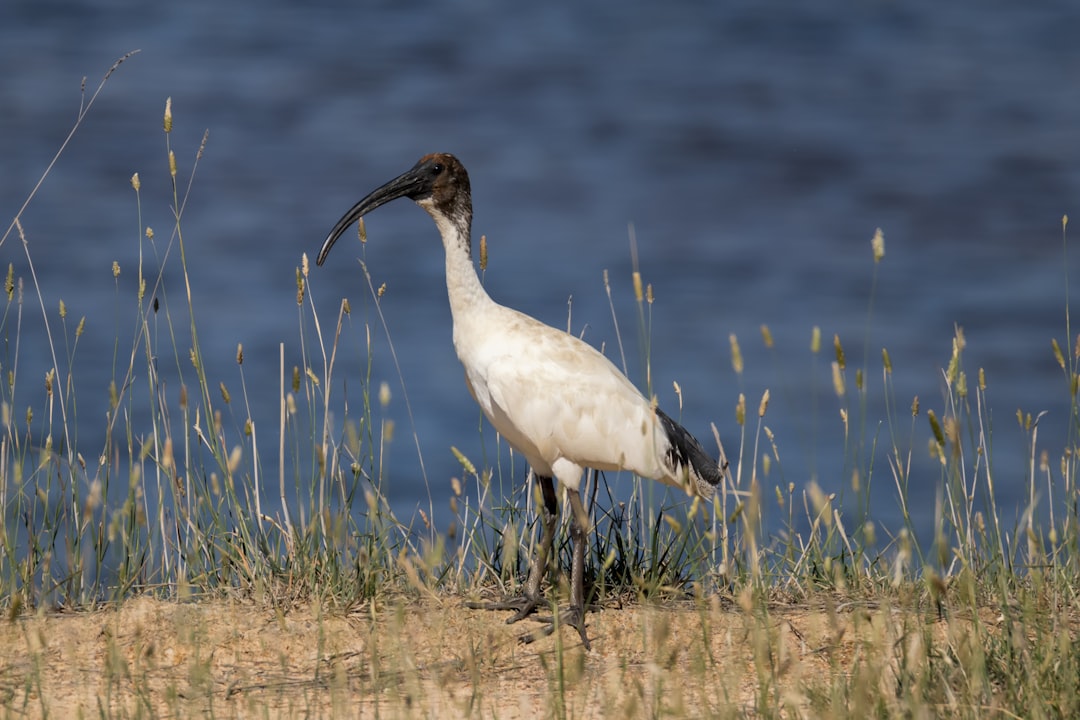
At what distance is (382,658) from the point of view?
4.14 metres

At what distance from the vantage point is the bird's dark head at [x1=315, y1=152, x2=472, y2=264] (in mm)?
5230

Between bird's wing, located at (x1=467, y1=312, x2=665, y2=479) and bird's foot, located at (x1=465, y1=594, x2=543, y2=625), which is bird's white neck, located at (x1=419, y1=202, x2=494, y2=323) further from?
bird's foot, located at (x1=465, y1=594, x2=543, y2=625)

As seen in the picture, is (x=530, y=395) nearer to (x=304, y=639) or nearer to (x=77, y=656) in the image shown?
(x=304, y=639)

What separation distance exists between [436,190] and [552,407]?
0.95 m

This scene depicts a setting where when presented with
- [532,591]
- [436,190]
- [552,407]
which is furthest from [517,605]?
[436,190]

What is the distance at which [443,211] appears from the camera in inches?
206

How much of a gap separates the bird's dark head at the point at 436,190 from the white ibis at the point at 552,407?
2.3 inches

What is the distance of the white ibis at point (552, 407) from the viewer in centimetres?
483

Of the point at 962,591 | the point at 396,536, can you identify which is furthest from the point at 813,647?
the point at 396,536

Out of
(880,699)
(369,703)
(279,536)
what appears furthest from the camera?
(279,536)

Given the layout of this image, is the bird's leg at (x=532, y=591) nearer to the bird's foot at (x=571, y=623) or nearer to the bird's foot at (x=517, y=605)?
the bird's foot at (x=517, y=605)

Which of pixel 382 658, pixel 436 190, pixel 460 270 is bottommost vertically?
pixel 382 658

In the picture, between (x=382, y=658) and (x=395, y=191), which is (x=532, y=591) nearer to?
(x=382, y=658)

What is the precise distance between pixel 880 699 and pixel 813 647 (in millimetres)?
948
